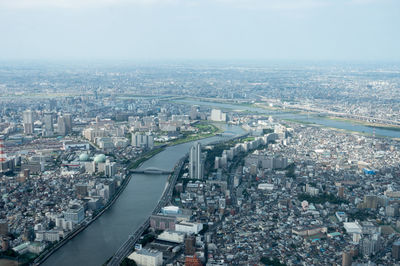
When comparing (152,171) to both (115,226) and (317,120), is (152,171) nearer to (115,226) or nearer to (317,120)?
(115,226)

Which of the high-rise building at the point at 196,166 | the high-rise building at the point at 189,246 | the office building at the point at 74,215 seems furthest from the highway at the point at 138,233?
the office building at the point at 74,215

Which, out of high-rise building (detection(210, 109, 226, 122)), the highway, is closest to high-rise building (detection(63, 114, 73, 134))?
high-rise building (detection(210, 109, 226, 122))

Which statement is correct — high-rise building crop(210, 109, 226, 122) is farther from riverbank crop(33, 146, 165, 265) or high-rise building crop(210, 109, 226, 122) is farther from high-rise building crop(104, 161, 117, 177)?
high-rise building crop(104, 161, 117, 177)

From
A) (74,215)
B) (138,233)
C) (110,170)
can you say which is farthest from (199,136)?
(138,233)

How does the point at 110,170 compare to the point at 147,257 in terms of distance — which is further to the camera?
the point at 110,170

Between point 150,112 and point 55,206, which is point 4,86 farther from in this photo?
point 55,206

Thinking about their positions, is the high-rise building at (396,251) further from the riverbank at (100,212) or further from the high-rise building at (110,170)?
the high-rise building at (110,170)
